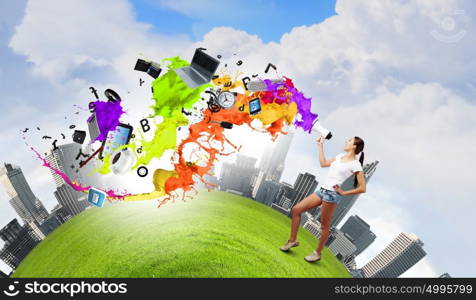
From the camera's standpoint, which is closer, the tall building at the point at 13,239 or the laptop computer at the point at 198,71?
the laptop computer at the point at 198,71

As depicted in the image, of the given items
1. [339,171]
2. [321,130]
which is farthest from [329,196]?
[321,130]

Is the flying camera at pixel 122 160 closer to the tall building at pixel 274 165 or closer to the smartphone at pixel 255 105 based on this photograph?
the smartphone at pixel 255 105

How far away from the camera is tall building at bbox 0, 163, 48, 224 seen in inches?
1469

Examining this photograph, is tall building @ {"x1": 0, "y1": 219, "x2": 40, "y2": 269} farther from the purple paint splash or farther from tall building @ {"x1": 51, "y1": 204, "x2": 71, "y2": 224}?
the purple paint splash

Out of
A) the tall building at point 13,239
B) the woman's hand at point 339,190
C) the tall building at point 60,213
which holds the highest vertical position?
the woman's hand at point 339,190

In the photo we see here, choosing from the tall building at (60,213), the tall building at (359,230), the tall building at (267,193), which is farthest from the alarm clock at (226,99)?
the tall building at (359,230)

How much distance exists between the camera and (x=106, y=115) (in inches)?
238

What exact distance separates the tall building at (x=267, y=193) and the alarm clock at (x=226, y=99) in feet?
57.4

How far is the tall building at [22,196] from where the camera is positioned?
122 ft

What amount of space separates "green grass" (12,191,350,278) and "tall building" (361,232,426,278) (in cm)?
4600

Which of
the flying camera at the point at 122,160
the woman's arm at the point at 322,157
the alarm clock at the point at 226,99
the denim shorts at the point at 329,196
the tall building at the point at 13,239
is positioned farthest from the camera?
the tall building at the point at 13,239

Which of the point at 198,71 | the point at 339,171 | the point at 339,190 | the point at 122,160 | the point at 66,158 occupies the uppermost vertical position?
the point at 198,71

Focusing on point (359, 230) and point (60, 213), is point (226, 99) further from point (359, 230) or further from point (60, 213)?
point (359, 230)

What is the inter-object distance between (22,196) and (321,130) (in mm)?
48660
